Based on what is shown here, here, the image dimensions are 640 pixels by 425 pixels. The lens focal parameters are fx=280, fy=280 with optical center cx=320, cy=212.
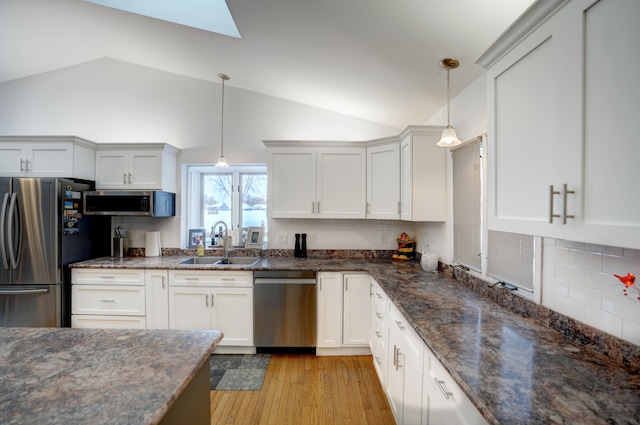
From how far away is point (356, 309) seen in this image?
9.14 ft

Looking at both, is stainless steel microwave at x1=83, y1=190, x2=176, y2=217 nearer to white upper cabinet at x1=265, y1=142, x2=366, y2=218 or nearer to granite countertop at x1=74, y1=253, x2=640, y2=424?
white upper cabinet at x1=265, y1=142, x2=366, y2=218

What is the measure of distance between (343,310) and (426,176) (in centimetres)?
152

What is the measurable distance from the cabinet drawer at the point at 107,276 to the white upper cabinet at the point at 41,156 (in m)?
1.02

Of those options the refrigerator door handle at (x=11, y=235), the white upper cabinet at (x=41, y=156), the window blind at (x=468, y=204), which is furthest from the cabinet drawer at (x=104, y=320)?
the window blind at (x=468, y=204)

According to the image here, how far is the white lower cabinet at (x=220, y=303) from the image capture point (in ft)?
9.23

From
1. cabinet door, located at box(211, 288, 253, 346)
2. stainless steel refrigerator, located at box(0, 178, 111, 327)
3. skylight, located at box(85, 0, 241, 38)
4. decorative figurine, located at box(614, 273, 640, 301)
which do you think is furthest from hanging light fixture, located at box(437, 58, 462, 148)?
stainless steel refrigerator, located at box(0, 178, 111, 327)

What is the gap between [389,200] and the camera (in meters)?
2.91

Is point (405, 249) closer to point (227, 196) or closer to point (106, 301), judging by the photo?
point (227, 196)

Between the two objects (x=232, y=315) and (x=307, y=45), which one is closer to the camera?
(x=307, y=45)

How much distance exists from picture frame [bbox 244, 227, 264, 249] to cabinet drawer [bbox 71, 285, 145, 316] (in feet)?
3.86

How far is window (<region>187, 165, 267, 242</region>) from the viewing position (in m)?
3.57

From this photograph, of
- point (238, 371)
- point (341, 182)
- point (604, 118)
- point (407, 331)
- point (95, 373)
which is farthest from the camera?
point (341, 182)

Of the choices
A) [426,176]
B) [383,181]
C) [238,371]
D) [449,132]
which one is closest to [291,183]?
[383,181]

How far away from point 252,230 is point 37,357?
7.87 ft
